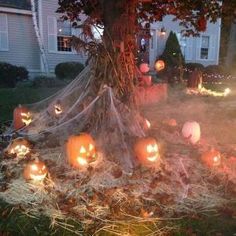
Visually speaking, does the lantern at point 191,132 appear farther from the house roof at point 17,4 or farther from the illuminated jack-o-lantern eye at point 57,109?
the house roof at point 17,4

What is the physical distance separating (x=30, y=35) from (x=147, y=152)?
1622 centimetres

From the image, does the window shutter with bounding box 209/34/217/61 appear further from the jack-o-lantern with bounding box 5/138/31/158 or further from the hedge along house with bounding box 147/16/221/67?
the jack-o-lantern with bounding box 5/138/31/158

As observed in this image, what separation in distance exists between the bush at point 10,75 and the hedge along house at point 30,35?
2536 millimetres

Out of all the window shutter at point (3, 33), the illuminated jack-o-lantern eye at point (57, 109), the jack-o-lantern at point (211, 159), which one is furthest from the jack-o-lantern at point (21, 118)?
the window shutter at point (3, 33)

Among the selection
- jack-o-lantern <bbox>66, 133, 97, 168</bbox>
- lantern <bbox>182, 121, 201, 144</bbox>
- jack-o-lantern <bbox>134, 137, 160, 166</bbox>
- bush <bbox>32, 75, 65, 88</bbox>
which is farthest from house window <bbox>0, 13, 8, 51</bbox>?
jack-o-lantern <bbox>134, 137, 160, 166</bbox>

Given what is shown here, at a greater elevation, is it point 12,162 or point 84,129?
point 84,129

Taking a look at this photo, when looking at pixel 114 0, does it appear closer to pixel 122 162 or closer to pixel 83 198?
pixel 122 162

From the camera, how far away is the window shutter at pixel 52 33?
1970cm

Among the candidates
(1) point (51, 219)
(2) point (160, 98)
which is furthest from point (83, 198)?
(2) point (160, 98)

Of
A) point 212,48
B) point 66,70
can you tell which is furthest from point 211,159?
point 212,48

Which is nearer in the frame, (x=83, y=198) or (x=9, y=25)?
(x=83, y=198)

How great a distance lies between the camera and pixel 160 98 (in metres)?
11.0

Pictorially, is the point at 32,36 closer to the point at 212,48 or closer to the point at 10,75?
the point at 10,75

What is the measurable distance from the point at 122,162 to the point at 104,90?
45.4 inches
